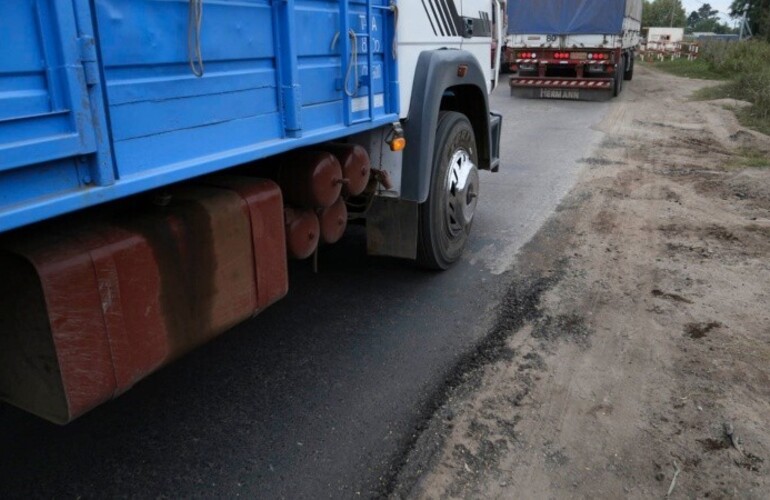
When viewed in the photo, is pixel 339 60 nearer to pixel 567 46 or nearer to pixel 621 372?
pixel 621 372

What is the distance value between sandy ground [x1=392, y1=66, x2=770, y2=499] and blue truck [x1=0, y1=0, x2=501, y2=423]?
1.18 m

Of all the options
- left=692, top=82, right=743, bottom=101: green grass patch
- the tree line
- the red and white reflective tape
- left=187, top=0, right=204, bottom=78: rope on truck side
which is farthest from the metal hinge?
the tree line

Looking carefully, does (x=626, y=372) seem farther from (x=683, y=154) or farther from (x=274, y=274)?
(x=683, y=154)

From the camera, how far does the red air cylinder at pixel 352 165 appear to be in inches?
135

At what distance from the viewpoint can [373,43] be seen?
3.34 m

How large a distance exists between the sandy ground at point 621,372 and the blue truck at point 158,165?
3.87ft

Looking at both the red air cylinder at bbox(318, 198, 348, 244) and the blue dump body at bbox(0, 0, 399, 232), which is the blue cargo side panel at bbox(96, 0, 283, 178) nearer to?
the blue dump body at bbox(0, 0, 399, 232)

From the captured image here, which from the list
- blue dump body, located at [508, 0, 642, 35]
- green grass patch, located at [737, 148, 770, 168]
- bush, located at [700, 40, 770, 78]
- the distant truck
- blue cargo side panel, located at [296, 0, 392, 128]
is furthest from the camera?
bush, located at [700, 40, 770, 78]

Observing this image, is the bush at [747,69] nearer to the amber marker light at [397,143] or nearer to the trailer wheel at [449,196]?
the trailer wheel at [449,196]

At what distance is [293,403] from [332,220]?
1019 mm

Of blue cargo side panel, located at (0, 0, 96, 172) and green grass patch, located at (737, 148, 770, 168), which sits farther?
green grass patch, located at (737, 148, 770, 168)

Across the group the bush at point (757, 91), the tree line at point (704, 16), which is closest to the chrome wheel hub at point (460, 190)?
the bush at point (757, 91)

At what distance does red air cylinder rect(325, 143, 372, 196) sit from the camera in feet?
11.2

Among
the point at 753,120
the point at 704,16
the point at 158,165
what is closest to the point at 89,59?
the point at 158,165
